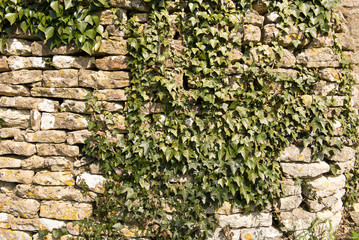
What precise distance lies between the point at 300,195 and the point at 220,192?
107 cm

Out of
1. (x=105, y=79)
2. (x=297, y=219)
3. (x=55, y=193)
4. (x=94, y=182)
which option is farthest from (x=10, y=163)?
(x=297, y=219)

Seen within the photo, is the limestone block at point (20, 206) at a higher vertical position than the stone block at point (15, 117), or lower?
lower

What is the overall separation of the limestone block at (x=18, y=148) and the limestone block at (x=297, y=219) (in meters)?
3.08

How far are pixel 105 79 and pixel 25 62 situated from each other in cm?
97

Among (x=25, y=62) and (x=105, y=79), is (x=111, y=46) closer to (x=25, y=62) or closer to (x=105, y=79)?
(x=105, y=79)

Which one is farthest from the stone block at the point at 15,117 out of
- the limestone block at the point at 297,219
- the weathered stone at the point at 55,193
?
the limestone block at the point at 297,219

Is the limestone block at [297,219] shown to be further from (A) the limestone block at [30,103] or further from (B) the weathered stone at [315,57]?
(A) the limestone block at [30,103]

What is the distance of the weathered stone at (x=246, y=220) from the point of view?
9.80 feet

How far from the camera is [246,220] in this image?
301 cm

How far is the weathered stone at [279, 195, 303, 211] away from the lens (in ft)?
10.1

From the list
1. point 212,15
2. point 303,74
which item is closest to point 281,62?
point 303,74

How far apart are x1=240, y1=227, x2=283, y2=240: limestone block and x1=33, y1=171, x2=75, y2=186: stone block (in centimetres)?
212

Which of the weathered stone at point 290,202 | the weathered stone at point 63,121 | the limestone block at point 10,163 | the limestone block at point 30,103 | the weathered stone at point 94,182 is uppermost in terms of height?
the limestone block at point 30,103

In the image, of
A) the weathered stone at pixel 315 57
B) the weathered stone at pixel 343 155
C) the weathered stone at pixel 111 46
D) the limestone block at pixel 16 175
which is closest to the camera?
the weathered stone at pixel 111 46
